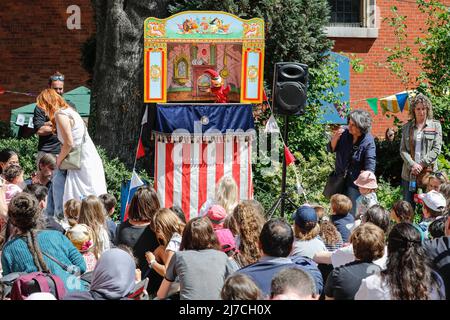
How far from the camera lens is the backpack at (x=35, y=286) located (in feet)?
16.4

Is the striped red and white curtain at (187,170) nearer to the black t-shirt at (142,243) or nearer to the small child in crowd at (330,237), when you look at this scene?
the black t-shirt at (142,243)

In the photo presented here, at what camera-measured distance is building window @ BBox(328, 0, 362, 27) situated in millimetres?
17844

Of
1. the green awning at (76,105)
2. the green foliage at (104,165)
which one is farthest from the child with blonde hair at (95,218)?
the green awning at (76,105)

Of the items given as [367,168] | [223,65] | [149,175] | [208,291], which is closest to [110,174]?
[149,175]

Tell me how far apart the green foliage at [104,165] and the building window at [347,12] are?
286 inches

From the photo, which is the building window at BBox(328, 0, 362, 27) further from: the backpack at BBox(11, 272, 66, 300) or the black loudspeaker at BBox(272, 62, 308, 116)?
the backpack at BBox(11, 272, 66, 300)

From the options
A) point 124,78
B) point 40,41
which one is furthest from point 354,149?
point 40,41

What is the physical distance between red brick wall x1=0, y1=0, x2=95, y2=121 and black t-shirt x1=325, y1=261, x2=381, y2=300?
13.4 meters

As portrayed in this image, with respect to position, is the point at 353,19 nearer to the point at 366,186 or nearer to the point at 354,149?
the point at 354,149

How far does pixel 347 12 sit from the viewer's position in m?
17.9

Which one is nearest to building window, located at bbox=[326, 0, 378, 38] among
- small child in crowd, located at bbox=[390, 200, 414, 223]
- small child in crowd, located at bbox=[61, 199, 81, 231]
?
small child in crowd, located at bbox=[390, 200, 414, 223]

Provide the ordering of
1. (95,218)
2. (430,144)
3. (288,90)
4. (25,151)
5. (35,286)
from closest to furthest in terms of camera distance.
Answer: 1. (35,286)
2. (95,218)
3. (288,90)
4. (430,144)
5. (25,151)

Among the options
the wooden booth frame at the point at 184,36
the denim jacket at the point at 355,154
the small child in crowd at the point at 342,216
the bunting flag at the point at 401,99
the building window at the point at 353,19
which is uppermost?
the building window at the point at 353,19

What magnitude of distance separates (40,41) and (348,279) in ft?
46.0
